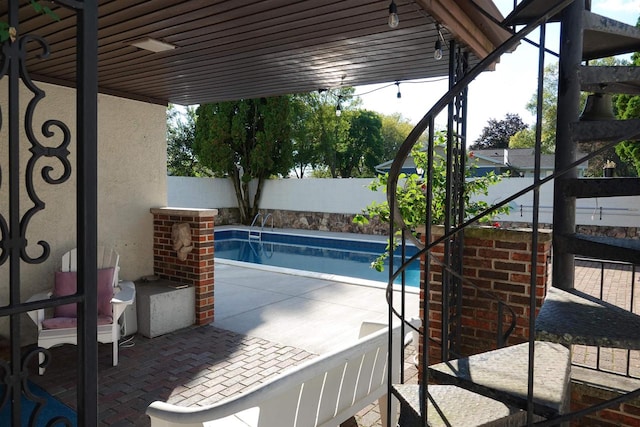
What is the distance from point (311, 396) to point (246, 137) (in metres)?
12.6

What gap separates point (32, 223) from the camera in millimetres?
4172

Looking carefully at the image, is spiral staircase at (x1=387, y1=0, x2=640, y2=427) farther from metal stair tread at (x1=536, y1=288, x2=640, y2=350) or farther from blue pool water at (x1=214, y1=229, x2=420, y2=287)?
blue pool water at (x1=214, y1=229, x2=420, y2=287)

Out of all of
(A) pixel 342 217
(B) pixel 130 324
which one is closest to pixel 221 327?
(B) pixel 130 324

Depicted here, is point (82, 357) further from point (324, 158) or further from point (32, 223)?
point (324, 158)

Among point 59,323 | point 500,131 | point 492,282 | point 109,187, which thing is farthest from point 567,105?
point 500,131

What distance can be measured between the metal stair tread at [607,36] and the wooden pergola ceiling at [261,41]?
2.94 feet

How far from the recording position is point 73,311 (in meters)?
3.70

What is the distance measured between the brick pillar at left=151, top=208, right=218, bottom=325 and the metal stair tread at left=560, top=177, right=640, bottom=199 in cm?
353

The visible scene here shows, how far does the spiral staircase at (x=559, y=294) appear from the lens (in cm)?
151

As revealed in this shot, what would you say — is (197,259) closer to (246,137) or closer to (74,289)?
(74,289)

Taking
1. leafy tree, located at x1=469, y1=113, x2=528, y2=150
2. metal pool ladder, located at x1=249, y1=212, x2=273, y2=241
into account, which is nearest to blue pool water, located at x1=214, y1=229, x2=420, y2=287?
metal pool ladder, located at x1=249, y1=212, x2=273, y2=241

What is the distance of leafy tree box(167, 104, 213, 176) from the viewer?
19516mm

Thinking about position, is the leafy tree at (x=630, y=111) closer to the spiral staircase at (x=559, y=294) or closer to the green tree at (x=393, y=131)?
the spiral staircase at (x=559, y=294)

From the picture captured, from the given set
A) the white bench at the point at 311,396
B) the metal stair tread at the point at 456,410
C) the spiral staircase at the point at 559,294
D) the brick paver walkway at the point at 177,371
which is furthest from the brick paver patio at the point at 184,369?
the spiral staircase at the point at 559,294
